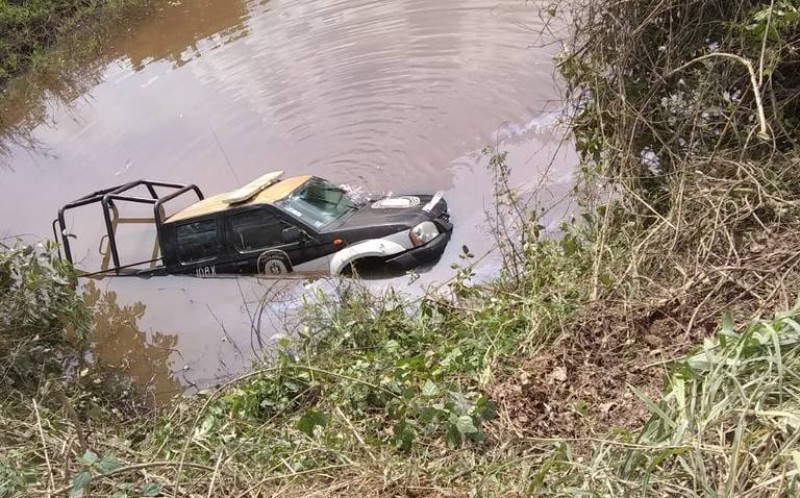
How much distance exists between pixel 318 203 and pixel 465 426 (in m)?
4.82

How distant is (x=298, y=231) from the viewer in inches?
289

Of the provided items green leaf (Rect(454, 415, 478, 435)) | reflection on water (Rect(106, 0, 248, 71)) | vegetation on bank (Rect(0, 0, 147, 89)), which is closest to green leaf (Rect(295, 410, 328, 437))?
green leaf (Rect(454, 415, 478, 435))

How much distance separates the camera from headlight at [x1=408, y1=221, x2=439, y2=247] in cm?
702

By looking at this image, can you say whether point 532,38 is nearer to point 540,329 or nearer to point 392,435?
point 540,329

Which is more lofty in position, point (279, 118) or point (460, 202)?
point (279, 118)

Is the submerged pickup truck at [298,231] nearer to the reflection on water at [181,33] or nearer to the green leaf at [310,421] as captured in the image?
the green leaf at [310,421]

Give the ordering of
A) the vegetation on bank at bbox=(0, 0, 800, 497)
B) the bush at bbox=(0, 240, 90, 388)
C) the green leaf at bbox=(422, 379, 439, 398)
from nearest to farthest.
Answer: the vegetation on bank at bbox=(0, 0, 800, 497) → the green leaf at bbox=(422, 379, 439, 398) → the bush at bbox=(0, 240, 90, 388)

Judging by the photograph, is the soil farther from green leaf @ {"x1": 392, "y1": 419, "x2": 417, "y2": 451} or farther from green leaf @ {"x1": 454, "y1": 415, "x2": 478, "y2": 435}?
green leaf @ {"x1": 392, "y1": 419, "x2": 417, "y2": 451}

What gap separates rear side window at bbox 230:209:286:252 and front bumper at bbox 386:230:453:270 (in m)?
1.36

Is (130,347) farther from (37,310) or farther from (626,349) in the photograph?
(626,349)

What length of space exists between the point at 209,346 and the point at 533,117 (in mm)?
5394

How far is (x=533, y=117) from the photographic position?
31.1ft

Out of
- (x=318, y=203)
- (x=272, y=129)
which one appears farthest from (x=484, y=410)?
(x=272, y=129)

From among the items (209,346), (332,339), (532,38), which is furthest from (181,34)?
(332,339)
